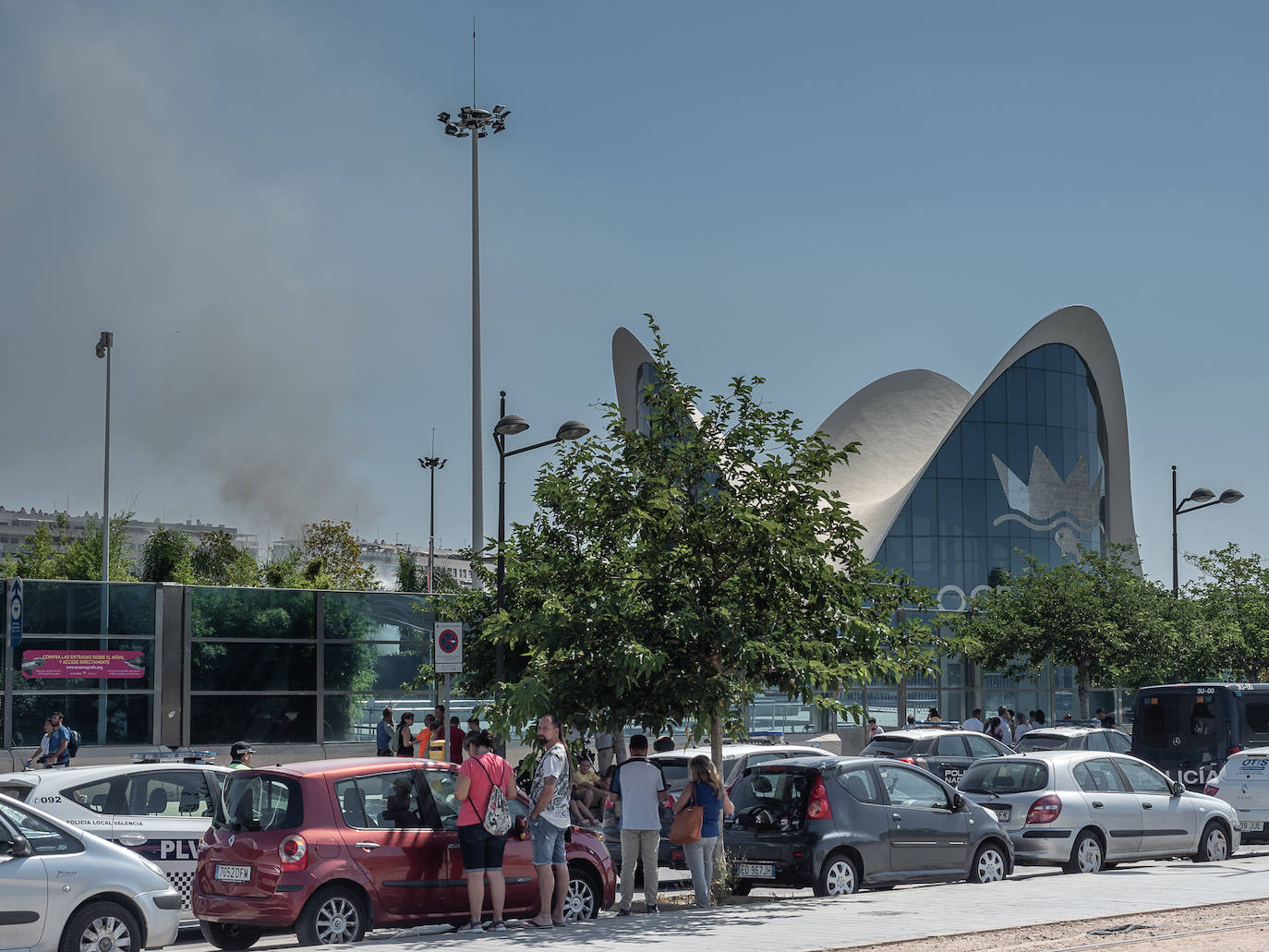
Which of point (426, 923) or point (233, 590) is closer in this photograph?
point (426, 923)

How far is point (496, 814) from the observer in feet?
36.4

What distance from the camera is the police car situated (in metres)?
11.6

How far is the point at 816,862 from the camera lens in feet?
43.1

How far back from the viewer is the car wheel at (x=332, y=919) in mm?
10297

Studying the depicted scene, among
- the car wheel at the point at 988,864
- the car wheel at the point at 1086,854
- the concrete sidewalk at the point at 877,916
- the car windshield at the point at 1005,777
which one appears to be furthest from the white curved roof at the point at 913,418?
the concrete sidewalk at the point at 877,916

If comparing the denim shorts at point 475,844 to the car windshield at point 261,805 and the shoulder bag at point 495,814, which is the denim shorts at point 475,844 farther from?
the car windshield at point 261,805

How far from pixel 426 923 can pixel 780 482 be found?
17.1 feet

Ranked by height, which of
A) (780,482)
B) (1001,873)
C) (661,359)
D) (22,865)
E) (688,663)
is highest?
(661,359)

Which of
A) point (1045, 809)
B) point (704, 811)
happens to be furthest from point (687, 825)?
point (1045, 809)

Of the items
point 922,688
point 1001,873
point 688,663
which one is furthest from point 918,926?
point 922,688

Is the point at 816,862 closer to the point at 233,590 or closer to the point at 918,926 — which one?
the point at 918,926

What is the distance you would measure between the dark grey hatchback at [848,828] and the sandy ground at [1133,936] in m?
2.73

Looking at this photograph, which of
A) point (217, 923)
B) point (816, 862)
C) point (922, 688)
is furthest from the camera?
point (922, 688)

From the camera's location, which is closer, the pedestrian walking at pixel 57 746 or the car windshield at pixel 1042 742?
the pedestrian walking at pixel 57 746
